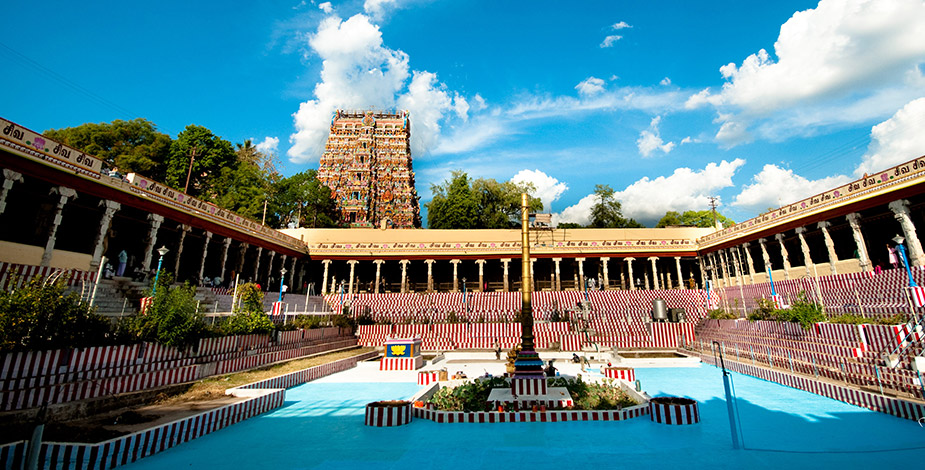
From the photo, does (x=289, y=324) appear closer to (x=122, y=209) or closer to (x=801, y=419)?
(x=122, y=209)

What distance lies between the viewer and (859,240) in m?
24.0

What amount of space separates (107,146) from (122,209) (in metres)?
32.1

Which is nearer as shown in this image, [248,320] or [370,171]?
[248,320]

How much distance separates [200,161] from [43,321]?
47.9m

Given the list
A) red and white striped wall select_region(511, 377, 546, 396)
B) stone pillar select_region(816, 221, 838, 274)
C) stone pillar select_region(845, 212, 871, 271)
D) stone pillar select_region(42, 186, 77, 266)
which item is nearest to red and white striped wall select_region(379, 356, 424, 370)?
red and white striped wall select_region(511, 377, 546, 396)

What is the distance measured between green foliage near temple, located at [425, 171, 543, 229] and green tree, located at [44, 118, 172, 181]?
36.0 meters

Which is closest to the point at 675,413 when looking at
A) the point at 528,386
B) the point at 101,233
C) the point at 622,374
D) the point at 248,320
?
the point at 528,386

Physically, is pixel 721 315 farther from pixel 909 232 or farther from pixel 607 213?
pixel 607 213

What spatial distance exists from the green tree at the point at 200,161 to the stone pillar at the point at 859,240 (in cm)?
6046

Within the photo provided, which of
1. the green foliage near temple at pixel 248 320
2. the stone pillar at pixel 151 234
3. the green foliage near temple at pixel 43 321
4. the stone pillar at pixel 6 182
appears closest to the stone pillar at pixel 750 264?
the green foliage near temple at pixel 248 320

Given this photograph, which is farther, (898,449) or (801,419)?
(801,419)

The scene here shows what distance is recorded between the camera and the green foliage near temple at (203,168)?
43250 millimetres

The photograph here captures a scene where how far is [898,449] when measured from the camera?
620cm

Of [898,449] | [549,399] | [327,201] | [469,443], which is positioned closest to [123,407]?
[469,443]
